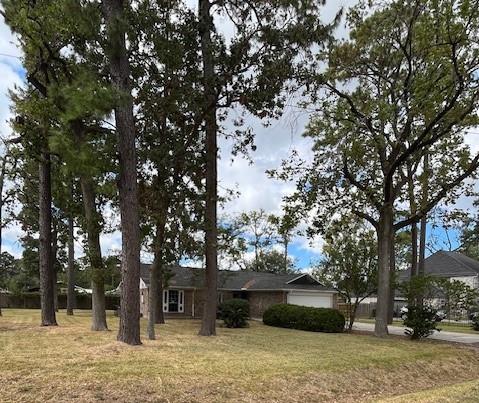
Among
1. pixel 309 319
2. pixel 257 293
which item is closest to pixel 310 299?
pixel 257 293

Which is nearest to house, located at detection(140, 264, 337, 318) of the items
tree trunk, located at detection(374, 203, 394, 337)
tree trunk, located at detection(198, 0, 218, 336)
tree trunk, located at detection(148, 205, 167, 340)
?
tree trunk, located at detection(374, 203, 394, 337)

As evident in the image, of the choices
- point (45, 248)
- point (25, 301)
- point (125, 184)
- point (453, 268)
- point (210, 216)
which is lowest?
point (25, 301)

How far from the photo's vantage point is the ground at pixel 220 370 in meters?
7.82

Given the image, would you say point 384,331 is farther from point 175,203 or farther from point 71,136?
point 71,136

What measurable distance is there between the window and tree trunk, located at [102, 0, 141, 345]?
66.8 feet

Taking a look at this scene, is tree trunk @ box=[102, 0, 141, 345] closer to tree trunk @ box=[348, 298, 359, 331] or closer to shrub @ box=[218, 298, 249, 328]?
shrub @ box=[218, 298, 249, 328]

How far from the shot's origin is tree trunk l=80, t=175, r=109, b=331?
15891mm

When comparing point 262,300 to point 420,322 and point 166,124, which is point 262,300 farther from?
point 166,124

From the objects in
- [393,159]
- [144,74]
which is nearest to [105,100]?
[144,74]

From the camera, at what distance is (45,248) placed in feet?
57.2

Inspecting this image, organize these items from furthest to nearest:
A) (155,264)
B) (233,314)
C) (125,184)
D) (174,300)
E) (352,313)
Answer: (174,300) < (352,313) < (233,314) < (155,264) < (125,184)

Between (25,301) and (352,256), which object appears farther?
(25,301)

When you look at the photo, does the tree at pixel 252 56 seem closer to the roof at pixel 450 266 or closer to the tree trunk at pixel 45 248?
the tree trunk at pixel 45 248

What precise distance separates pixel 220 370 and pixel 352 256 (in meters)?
13.2
